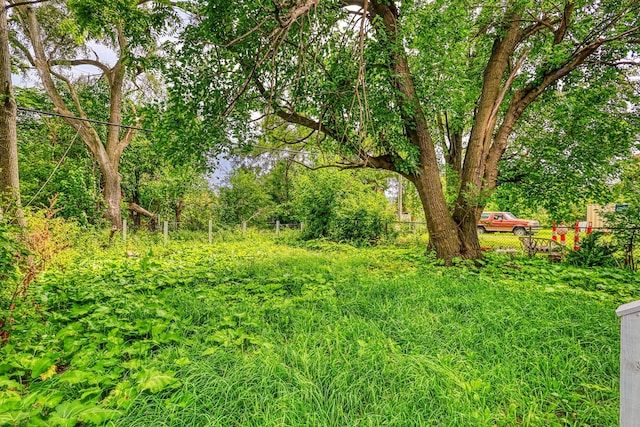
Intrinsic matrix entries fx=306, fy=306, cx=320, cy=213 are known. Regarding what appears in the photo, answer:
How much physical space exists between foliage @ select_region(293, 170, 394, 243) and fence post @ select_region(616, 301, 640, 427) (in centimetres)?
1004

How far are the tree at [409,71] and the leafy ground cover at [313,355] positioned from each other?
220 cm

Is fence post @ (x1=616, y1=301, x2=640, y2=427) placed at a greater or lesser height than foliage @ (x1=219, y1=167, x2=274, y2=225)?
lesser

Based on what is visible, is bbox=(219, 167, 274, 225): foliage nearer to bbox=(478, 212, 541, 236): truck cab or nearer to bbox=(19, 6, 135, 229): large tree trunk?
bbox=(19, 6, 135, 229): large tree trunk

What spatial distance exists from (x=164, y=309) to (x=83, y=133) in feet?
30.2

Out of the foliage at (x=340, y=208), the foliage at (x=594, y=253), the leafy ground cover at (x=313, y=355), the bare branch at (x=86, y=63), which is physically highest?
the bare branch at (x=86, y=63)

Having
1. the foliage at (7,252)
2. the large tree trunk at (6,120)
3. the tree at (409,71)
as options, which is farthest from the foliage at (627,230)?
the large tree trunk at (6,120)

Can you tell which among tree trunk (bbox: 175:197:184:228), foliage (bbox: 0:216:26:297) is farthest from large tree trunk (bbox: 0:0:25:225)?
tree trunk (bbox: 175:197:184:228)

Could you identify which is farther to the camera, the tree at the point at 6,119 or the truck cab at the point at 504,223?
the truck cab at the point at 504,223

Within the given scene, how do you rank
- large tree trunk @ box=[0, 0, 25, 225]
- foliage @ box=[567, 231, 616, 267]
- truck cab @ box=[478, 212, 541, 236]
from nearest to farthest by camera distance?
large tree trunk @ box=[0, 0, 25, 225] < foliage @ box=[567, 231, 616, 267] < truck cab @ box=[478, 212, 541, 236]

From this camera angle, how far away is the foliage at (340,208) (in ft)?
36.6

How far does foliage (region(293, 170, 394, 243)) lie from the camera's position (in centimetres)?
1116

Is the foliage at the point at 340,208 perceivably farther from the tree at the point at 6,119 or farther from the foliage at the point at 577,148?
the tree at the point at 6,119

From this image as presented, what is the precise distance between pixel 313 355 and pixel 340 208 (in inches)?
360

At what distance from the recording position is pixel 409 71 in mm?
5383
